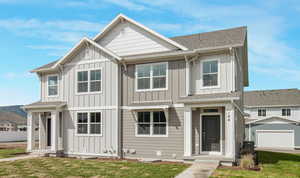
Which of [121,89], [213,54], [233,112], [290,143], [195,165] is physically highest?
[213,54]

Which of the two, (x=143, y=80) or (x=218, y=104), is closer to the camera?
(x=218, y=104)

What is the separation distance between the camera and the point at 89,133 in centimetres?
1688

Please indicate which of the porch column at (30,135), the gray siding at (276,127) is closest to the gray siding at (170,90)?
the porch column at (30,135)

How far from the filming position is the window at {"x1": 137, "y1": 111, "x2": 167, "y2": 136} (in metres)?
15.2

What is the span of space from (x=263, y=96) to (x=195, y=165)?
30.1 metres

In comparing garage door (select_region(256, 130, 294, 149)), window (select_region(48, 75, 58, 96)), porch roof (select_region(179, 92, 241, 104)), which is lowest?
garage door (select_region(256, 130, 294, 149))

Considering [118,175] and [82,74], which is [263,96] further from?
[118,175]

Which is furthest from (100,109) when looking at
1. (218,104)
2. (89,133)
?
(218,104)

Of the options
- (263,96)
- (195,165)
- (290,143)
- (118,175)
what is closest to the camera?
(118,175)

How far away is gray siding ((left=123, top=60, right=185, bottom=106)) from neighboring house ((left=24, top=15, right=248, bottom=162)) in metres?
0.05

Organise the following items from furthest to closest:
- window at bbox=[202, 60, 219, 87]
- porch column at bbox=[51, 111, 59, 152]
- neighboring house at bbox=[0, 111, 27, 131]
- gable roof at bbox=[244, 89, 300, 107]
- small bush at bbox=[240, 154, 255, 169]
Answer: neighboring house at bbox=[0, 111, 27, 131] < gable roof at bbox=[244, 89, 300, 107] < porch column at bbox=[51, 111, 59, 152] < window at bbox=[202, 60, 219, 87] < small bush at bbox=[240, 154, 255, 169]

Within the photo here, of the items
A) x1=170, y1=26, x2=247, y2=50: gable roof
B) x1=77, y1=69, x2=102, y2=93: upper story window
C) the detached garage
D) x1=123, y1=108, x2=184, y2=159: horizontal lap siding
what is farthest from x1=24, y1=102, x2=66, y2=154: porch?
the detached garage

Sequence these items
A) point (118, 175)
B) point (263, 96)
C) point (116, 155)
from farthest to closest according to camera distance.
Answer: point (263, 96), point (116, 155), point (118, 175)

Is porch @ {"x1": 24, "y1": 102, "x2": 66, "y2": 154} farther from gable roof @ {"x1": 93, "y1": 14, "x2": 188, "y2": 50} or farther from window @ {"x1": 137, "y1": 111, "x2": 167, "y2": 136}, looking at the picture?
window @ {"x1": 137, "y1": 111, "x2": 167, "y2": 136}
